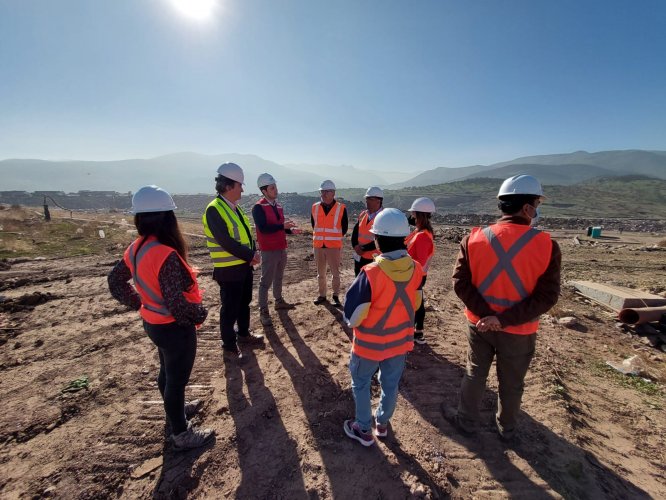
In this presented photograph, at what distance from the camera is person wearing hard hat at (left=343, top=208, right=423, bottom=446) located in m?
2.28

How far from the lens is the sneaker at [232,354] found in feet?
13.4

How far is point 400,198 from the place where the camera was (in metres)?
69.8

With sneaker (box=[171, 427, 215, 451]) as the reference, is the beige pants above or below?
above

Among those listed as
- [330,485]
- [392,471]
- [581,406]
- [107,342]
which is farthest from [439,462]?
[107,342]

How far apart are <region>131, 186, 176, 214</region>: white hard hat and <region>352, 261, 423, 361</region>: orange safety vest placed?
157cm

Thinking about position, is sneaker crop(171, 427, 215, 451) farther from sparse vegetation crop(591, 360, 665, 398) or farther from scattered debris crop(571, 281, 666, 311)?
scattered debris crop(571, 281, 666, 311)

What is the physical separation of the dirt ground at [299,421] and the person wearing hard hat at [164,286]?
730 millimetres

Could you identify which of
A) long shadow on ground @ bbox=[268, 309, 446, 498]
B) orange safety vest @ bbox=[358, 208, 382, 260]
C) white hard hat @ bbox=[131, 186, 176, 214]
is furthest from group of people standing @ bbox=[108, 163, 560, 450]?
orange safety vest @ bbox=[358, 208, 382, 260]

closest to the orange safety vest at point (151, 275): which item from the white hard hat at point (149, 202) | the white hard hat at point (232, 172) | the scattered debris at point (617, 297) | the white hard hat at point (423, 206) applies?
the white hard hat at point (149, 202)

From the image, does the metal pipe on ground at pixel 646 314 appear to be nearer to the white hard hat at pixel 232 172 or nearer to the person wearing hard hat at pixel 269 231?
the person wearing hard hat at pixel 269 231

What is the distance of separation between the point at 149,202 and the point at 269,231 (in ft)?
8.98

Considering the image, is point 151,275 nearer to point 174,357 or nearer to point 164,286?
point 164,286

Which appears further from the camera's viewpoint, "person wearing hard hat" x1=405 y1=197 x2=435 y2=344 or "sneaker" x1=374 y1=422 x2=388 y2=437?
"person wearing hard hat" x1=405 y1=197 x2=435 y2=344

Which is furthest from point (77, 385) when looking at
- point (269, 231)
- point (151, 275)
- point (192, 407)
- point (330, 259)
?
point (330, 259)
